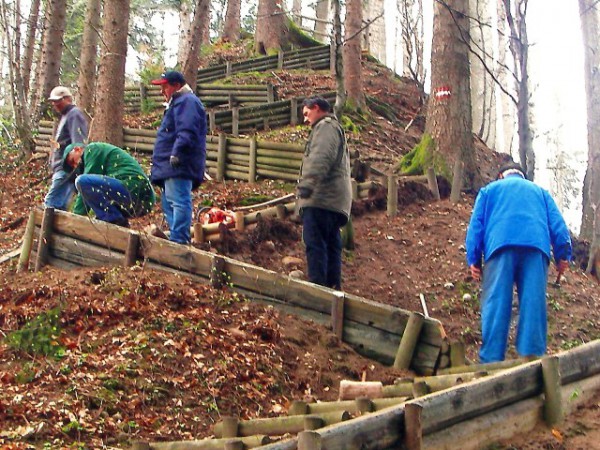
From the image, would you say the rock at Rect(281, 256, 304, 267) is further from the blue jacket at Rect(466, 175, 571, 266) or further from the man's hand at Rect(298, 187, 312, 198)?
the blue jacket at Rect(466, 175, 571, 266)

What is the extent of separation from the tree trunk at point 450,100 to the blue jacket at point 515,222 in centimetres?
556

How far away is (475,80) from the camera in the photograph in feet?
74.2

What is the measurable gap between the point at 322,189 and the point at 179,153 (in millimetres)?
1497

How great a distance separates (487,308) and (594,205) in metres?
7.62

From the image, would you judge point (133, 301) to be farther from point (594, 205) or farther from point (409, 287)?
point (594, 205)

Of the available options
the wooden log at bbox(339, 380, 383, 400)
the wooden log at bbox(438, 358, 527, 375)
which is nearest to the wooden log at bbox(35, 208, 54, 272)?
the wooden log at bbox(339, 380, 383, 400)

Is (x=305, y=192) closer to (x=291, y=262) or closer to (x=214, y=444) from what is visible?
(x=291, y=262)

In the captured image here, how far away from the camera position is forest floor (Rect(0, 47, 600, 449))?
4.69m

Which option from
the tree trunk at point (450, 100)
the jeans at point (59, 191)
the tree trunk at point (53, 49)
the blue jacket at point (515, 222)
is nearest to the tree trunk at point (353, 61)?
the tree trunk at point (450, 100)

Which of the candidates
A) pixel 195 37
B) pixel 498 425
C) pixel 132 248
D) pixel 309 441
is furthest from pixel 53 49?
pixel 309 441

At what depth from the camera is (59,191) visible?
28.3 feet

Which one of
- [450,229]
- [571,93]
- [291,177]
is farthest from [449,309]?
[571,93]

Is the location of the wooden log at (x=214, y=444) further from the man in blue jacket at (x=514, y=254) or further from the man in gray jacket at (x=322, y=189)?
the man in gray jacket at (x=322, y=189)

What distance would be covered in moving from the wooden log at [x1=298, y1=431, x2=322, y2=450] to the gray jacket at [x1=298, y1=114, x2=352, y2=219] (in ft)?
12.7
